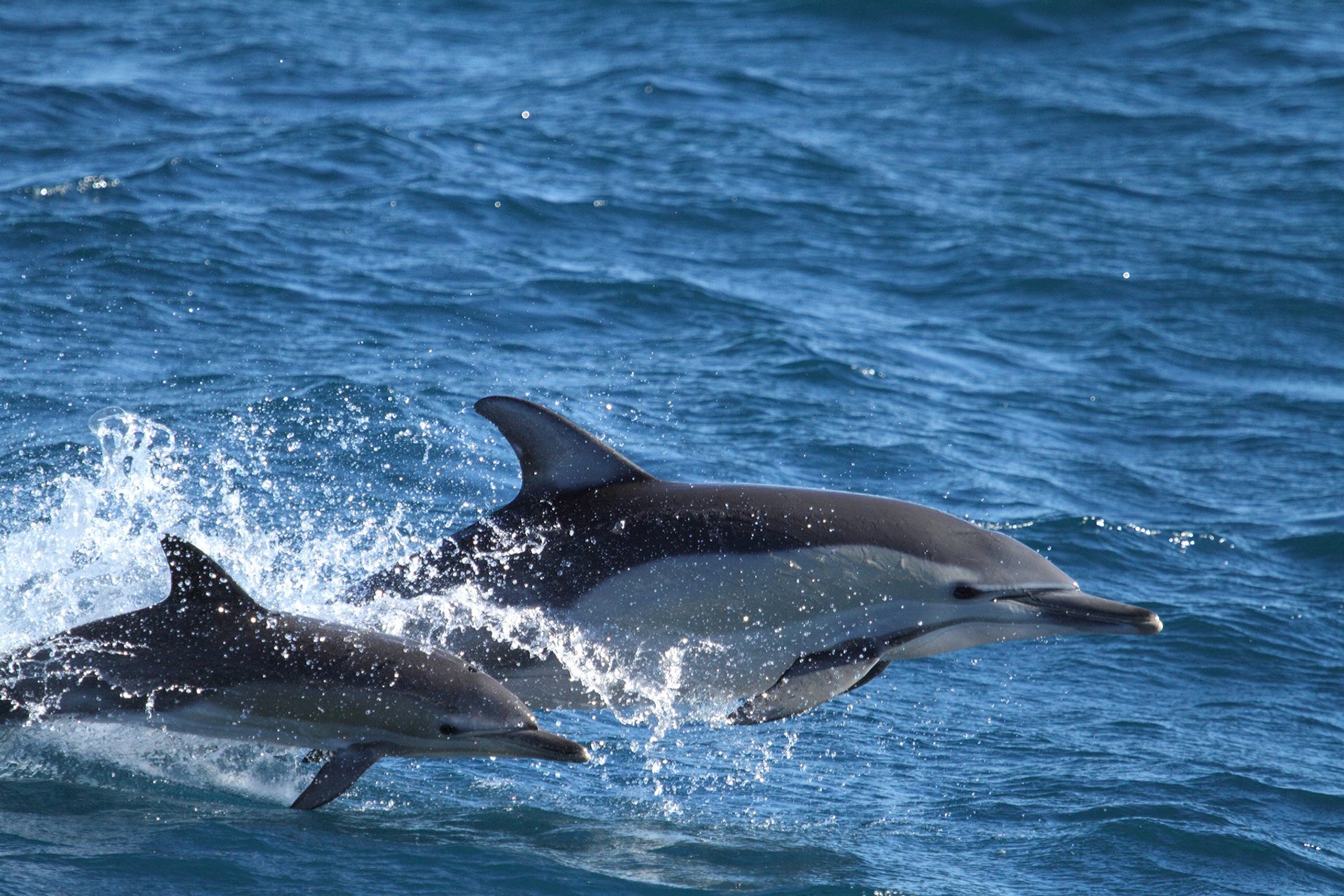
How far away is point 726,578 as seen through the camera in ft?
19.5

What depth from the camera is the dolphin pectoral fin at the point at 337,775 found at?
5.38 m

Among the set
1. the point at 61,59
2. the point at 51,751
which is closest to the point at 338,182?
the point at 61,59

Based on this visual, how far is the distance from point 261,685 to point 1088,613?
3.08m

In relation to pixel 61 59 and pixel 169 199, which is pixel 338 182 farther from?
pixel 61 59

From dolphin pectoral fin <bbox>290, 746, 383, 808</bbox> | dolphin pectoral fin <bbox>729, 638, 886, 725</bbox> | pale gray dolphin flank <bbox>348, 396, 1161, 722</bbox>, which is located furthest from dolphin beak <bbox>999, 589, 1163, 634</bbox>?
dolphin pectoral fin <bbox>290, 746, 383, 808</bbox>

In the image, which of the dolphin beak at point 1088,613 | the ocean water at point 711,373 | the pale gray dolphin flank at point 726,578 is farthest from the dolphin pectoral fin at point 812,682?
the dolphin beak at point 1088,613

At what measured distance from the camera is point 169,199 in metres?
14.0

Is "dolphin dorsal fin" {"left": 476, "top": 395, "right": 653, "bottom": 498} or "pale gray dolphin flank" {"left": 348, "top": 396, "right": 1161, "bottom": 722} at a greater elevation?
"dolphin dorsal fin" {"left": 476, "top": 395, "right": 653, "bottom": 498}

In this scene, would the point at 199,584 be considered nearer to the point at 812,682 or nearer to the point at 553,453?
the point at 553,453

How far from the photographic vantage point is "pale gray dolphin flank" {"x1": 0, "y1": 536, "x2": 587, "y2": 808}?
5539mm

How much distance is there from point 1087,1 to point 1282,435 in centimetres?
1475

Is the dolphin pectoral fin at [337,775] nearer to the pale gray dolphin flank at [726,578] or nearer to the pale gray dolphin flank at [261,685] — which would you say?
the pale gray dolphin flank at [261,685]

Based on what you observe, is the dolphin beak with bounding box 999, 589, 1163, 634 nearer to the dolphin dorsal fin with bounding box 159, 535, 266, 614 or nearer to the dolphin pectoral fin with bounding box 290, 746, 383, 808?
the dolphin pectoral fin with bounding box 290, 746, 383, 808

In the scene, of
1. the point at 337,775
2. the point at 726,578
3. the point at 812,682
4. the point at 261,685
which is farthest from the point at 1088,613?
the point at 261,685
